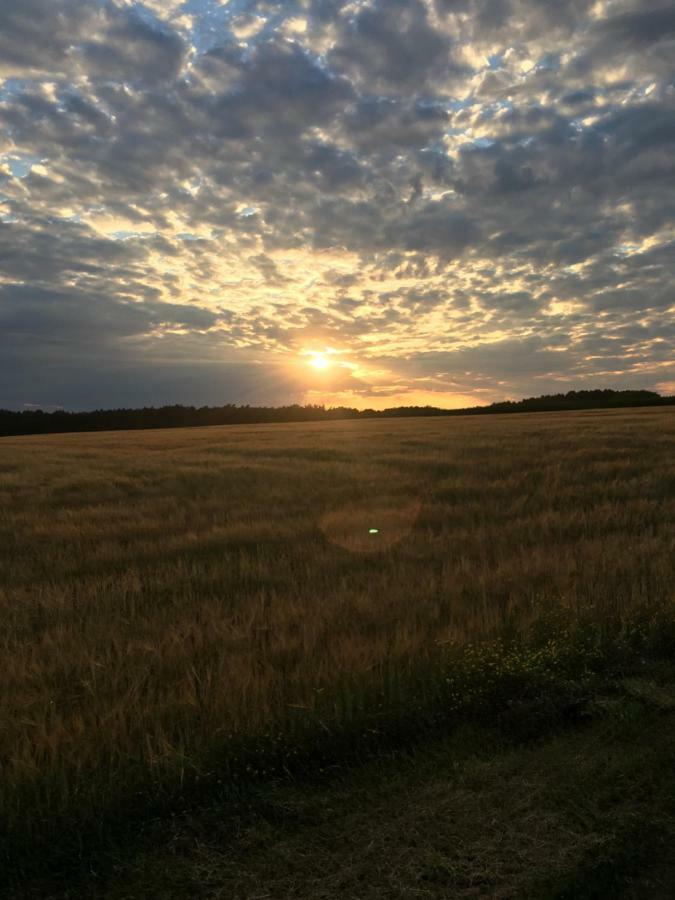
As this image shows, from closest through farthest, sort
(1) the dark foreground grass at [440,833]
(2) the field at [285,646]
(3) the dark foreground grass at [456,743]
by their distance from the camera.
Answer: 1. (1) the dark foreground grass at [440,833]
2. (3) the dark foreground grass at [456,743]
3. (2) the field at [285,646]

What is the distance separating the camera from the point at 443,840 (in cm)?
269

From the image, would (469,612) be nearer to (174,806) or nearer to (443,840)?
(443,840)

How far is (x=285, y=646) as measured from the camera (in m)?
4.69

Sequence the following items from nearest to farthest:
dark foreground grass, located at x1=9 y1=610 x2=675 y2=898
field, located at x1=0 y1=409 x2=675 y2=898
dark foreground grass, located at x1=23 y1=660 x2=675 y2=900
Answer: dark foreground grass, located at x1=23 y1=660 x2=675 y2=900 → dark foreground grass, located at x1=9 y1=610 x2=675 y2=898 → field, located at x1=0 y1=409 x2=675 y2=898

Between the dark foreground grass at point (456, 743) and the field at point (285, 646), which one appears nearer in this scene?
the dark foreground grass at point (456, 743)

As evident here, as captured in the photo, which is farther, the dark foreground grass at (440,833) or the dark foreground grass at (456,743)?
the dark foreground grass at (456,743)

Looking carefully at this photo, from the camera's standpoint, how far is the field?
312cm

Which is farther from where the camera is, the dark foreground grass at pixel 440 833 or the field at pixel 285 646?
the field at pixel 285 646

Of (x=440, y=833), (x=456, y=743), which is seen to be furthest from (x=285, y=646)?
(x=440, y=833)

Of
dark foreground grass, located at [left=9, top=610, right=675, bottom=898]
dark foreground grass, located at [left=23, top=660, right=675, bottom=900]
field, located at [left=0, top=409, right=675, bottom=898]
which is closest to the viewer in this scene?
dark foreground grass, located at [left=23, top=660, right=675, bottom=900]

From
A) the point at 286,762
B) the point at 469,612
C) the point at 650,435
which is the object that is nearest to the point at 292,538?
the point at 469,612

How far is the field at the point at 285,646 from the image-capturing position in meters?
3.12

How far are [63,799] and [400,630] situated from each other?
275 centimetres

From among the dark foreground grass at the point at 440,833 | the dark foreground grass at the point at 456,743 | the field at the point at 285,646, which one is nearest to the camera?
the dark foreground grass at the point at 440,833
